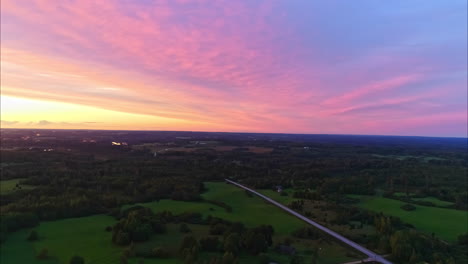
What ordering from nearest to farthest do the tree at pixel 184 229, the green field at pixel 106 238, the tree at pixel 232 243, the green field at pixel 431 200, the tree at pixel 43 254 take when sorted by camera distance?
the tree at pixel 43 254 < the green field at pixel 106 238 < the tree at pixel 232 243 < the tree at pixel 184 229 < the green field at pixel 431 200

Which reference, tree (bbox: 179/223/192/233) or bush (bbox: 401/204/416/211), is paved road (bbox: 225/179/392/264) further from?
bush (bbox: 401/204/416/211)

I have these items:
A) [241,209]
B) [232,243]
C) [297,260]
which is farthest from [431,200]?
[232,243]

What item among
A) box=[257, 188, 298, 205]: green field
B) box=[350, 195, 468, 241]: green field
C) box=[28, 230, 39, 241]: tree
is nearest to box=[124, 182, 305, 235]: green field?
box=[257, 188, 298, 205]: green field

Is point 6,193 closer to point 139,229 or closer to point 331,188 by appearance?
point 139,229

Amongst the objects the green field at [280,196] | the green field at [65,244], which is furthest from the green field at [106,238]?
the green field at [280,196]

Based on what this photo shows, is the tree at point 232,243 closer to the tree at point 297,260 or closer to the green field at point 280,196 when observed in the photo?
the tree at point 297,260

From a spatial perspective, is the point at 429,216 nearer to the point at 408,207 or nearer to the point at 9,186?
the point at 408,207
